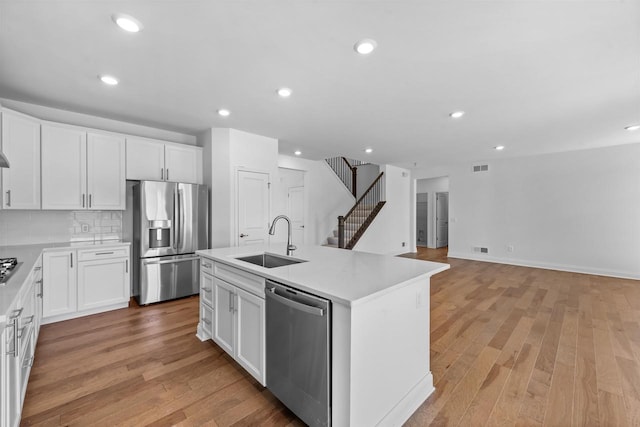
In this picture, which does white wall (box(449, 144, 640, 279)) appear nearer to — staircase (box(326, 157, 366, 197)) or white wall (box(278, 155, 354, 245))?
staircase (box(326, 157, 366, 197))

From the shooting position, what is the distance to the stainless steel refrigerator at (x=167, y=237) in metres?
3.60

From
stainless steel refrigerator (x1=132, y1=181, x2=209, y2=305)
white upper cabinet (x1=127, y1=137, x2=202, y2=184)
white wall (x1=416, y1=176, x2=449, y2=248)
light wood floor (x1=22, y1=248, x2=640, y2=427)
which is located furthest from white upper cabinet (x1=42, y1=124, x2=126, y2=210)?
white wall (x1=416, y1=176, x2=449, y2=248)

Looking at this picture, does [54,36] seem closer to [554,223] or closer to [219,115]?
[219,115]

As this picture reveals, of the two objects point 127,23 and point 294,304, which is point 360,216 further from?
point 127,23

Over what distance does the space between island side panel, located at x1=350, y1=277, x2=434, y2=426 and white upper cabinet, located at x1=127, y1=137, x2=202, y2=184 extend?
3.74 meters

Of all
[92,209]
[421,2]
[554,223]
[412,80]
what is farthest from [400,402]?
[554,223]

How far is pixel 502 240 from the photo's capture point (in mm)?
6480

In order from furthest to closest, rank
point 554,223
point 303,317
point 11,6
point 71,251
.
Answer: point 554,223 < point 71,251 < point 11,6 < point 303,317

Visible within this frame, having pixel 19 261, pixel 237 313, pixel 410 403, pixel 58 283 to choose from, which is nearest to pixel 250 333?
pixel 237 313

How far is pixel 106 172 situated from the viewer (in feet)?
11.6

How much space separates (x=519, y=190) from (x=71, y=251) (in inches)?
321

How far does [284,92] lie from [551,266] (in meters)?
6.65

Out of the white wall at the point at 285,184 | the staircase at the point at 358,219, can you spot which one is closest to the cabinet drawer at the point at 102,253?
the white wall at the point at 285,184

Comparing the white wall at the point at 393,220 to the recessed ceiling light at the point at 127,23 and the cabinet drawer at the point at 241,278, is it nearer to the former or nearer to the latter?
the cabinet drawer at the point at 241,278
